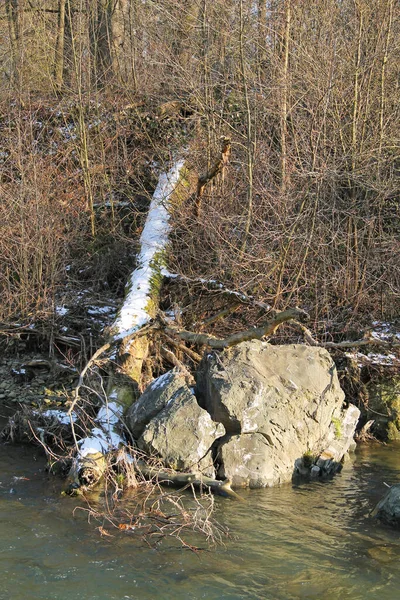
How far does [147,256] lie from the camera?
10844 mm

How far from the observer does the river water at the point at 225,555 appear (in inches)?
191

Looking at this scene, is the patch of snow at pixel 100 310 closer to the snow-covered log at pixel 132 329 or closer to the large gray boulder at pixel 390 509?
the snow-covered log at pixel 132 329

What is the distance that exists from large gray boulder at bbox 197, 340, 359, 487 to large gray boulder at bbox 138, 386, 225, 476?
0.20 metres

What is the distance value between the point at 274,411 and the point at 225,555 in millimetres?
2679

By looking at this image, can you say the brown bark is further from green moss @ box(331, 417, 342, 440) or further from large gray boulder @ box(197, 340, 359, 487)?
green moss @ box(331, 417, 342, 440)

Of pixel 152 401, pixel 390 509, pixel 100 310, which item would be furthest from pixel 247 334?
pixel 100 310

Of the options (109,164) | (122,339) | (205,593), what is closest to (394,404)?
(122,339)

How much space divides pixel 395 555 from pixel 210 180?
23.9 feet

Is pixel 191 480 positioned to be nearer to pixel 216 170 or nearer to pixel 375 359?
pixel 375 359

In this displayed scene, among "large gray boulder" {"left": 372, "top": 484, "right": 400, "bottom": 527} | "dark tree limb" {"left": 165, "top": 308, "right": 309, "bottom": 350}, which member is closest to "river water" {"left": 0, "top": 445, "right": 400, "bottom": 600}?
"large gray boulder" {"left": 372, "top": 484, "right": 400, "bottom": 527}

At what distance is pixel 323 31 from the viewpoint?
11.2 metres

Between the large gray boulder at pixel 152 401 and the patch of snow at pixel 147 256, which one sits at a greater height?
the patch of snow at pixel 147 256

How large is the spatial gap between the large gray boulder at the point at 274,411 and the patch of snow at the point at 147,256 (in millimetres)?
1300

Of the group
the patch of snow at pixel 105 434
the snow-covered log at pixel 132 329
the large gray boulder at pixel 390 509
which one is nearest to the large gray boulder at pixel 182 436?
the patch of snow at pixel 105 434
